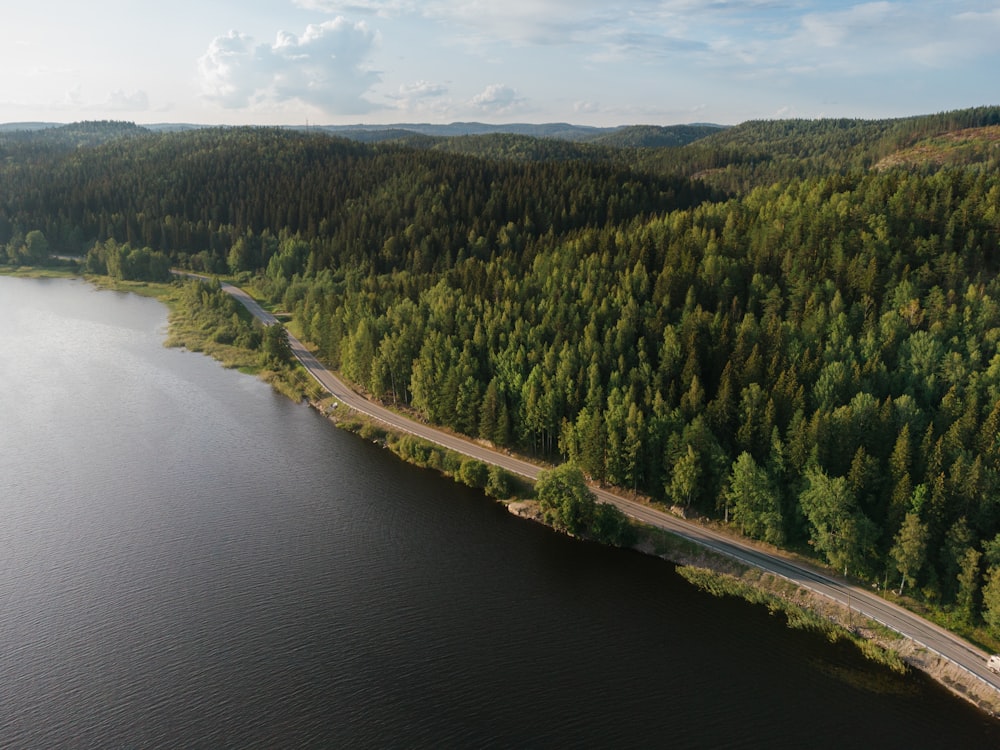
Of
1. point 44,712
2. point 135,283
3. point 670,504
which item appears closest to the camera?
point 44,712

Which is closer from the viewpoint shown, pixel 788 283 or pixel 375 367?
pixel 788 283

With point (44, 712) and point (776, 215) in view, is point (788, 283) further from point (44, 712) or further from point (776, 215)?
point (44, 712)

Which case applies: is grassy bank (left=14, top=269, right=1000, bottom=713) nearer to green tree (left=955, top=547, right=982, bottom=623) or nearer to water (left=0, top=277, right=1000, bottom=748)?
water (left=0, top=277, right=1000, bottom=748)

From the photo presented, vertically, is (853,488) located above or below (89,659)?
above

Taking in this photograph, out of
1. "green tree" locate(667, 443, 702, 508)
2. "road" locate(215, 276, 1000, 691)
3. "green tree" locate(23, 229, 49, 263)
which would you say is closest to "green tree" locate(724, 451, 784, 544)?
"road" locate(215, 276, 1000, 691)

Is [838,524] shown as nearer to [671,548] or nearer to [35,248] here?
[671,548]

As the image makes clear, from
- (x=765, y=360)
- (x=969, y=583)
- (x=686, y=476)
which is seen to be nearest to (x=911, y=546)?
(x=969, y=583)

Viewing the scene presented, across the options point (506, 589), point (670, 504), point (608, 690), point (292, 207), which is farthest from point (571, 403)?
point (292, 207)

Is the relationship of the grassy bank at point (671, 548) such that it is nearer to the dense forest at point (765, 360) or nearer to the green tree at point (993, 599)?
the green tree at point (993, 599)

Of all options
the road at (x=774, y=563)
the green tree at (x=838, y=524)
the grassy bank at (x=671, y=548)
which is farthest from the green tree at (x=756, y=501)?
the grassy bank at (x=671, y=548)
